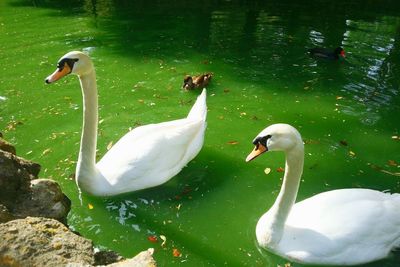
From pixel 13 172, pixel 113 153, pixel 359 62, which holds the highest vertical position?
pixel 13 172

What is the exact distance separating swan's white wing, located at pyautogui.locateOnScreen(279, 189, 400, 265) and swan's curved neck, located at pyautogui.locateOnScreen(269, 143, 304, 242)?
13 centimetres

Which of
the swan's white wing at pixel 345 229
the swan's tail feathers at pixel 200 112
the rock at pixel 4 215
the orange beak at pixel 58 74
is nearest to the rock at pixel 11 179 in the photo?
the rock at pixel 4 215

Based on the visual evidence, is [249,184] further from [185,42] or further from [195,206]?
[185,42]

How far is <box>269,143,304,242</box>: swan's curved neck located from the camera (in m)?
3.88

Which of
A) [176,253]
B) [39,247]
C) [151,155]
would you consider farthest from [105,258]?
[151,155]

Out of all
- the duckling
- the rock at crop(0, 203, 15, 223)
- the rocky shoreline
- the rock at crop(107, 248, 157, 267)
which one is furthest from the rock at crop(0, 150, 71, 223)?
the duckling

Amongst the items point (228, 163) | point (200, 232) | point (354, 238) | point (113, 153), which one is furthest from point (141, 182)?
point (354, 238)

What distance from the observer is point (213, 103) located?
737cm

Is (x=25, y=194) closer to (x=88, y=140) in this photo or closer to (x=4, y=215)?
(x=4, y=215)

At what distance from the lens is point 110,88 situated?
795 cm

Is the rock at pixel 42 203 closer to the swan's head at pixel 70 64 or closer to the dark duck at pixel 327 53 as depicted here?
the swan's head at pixel 70 64

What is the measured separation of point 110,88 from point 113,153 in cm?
300

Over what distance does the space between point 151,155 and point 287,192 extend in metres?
1.68

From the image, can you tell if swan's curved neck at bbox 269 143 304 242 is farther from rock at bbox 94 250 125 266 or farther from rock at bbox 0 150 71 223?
rock at bbox 0 150 71 223
